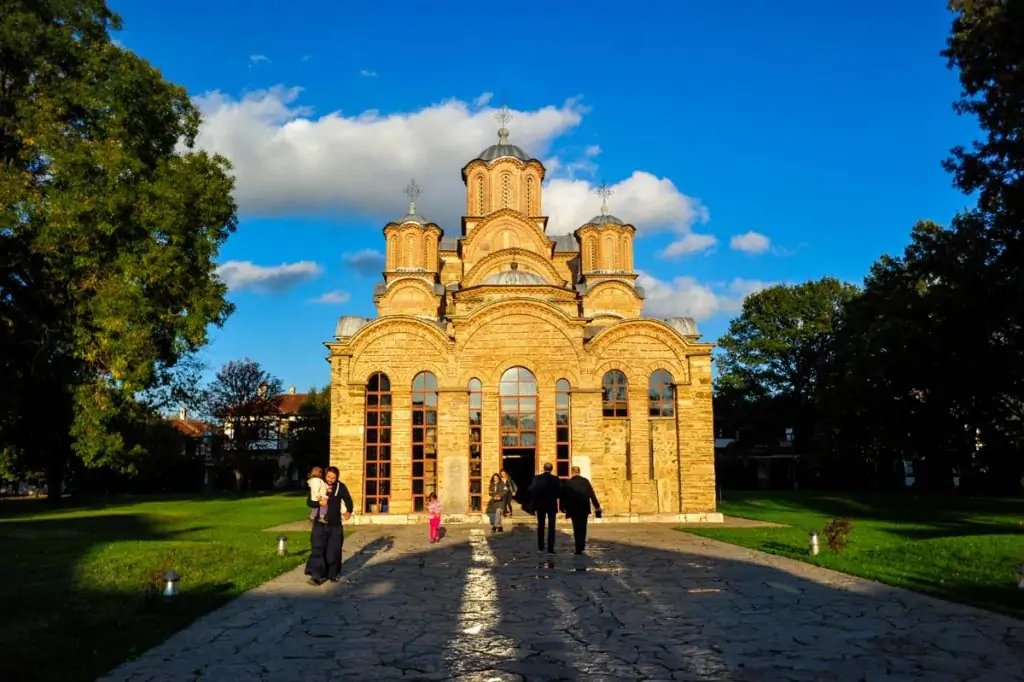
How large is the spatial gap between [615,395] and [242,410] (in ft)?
110

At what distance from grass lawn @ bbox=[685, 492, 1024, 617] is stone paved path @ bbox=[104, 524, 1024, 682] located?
0.78 meters

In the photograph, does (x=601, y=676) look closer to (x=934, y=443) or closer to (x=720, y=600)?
(x=720, y=600)

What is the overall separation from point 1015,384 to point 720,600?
1937 cm

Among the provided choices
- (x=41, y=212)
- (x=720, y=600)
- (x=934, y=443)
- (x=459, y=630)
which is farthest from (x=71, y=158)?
(x=934, y=443)

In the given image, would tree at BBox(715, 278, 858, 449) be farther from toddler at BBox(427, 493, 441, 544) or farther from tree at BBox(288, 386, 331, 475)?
toddler at BBox(427, 493, 441, 544)

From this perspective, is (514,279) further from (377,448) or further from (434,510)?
(434,510)

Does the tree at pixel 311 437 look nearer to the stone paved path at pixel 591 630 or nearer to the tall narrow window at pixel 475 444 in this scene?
the tall narrow window at pixel 475 444

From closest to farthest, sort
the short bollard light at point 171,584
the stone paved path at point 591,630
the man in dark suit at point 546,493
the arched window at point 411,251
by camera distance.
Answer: the stone paved path at point 591,630 < the short bollard light at point 171,584 < the man in dark suit at point 546,493 < the arched window at point 411,251

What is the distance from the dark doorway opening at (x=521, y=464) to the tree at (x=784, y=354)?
24.4 metres

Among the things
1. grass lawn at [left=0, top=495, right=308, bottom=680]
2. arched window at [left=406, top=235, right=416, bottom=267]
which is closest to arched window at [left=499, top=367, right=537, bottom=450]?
grass lawn at [left=0, top=495, right=308, bottom=680]

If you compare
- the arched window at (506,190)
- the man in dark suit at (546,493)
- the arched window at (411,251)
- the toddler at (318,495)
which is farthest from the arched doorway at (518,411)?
the arched window at (506,190)

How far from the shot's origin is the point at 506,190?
35.2 meters

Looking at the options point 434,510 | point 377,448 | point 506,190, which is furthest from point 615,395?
point 506,190

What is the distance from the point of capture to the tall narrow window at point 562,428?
23.5 metres
